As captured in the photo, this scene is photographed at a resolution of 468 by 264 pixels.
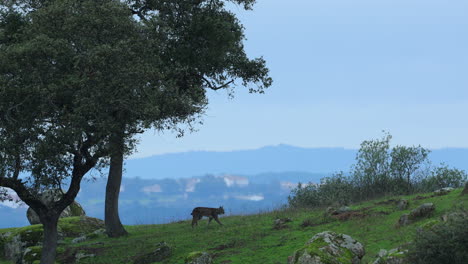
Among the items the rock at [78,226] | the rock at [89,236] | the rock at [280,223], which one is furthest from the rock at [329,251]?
the rock at [78,226]

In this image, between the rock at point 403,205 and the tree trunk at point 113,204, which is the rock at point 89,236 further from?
the rock at point 403,205

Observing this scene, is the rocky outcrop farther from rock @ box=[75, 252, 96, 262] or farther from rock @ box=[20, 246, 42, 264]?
rock @ box=[20, 246, 42, 264]

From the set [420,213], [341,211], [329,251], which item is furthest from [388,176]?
[329,251]

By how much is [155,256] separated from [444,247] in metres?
16.6

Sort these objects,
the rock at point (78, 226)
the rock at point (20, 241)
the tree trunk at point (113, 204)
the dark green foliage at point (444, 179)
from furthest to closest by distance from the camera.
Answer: the dark green foliage at point (444, 179) < the rock at point (78, 226) < the tree trunk at point (113, 204) < the rock at point (20, 241)

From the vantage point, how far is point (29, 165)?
29859 millimetres

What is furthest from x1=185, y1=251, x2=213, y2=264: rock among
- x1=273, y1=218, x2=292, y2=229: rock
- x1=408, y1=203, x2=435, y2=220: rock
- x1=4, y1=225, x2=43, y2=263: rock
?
x1=4, y1=225, x2=43, y2=263: rock

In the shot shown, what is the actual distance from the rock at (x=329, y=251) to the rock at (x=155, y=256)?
32.5 ft

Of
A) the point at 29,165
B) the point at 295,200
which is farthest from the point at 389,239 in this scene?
the point at 295,200

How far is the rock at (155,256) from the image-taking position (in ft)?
104

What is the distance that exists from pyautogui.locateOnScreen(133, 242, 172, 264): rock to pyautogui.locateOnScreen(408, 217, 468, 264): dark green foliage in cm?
1535

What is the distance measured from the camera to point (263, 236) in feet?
109

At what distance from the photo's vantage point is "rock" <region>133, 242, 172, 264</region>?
31609 mm

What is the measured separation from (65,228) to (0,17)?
53.9 feet
